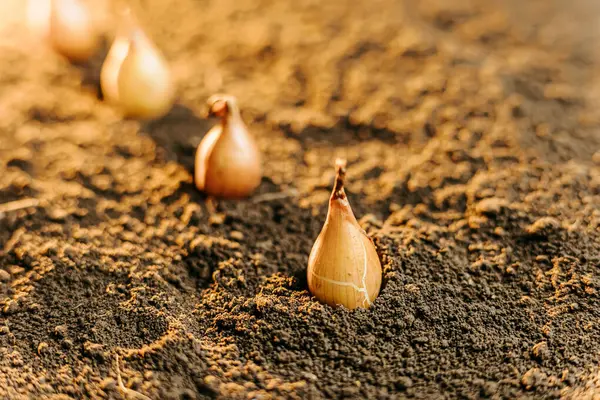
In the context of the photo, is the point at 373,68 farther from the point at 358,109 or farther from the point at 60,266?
the point at 60,266

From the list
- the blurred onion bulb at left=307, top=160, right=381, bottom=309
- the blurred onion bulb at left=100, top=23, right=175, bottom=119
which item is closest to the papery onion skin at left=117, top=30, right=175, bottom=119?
the blurred onion bulb at left=100, top=23, right=175, bottom=119

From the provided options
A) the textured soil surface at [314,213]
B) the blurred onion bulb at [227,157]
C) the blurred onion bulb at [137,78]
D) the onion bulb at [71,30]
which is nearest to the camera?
the textured soil surface at [314,213]

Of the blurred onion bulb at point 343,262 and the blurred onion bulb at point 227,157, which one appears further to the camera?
the blurred onion bulb at point 227,157

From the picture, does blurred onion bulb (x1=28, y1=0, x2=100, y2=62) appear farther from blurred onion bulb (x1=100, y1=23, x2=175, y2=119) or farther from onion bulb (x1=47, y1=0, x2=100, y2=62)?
blurred onion bulb (x1=100, y1=23, x2=175, y2=119)

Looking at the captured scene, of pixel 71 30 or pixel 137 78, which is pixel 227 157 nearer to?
pixel 137 78

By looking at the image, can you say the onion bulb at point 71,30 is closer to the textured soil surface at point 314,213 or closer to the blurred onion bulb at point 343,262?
the textured soil surface at point 314,213

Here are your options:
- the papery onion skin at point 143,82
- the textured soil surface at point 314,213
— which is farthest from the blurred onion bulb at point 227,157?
the papery onion skin at point 143,82

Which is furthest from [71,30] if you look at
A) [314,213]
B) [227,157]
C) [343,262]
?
[343,262]

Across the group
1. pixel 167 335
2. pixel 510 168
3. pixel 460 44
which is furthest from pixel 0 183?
pixel 460 44
